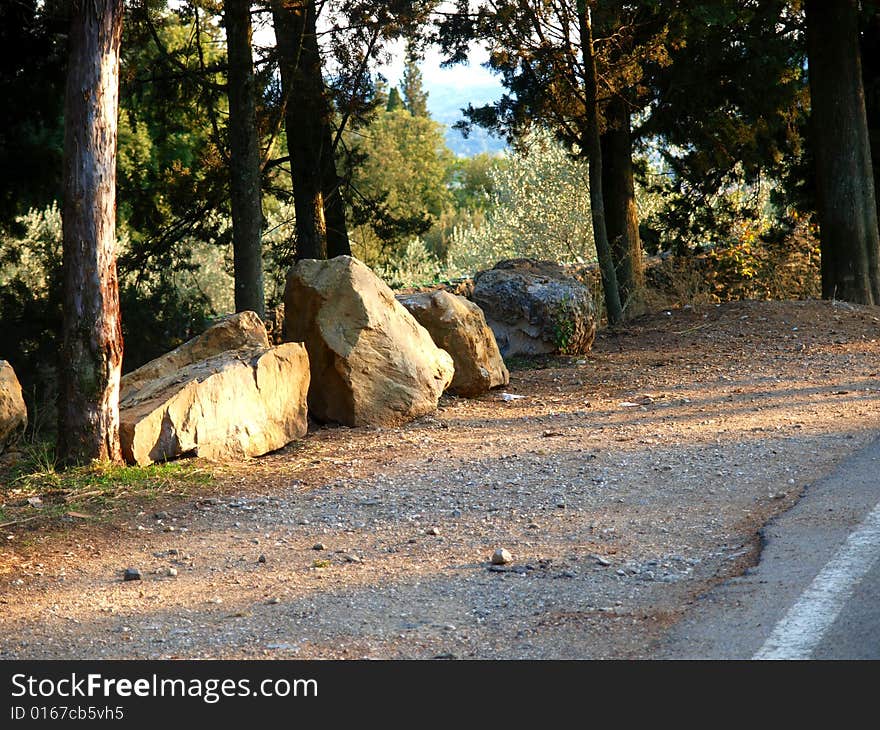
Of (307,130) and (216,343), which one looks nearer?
(216,343)

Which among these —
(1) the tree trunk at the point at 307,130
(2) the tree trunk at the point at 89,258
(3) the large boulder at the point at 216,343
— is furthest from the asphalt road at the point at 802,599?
(1) the tree trunk at the point at 307,130

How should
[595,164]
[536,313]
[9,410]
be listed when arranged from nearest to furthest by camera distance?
1. [9,410]
2. [536,313]
3. [595,164]

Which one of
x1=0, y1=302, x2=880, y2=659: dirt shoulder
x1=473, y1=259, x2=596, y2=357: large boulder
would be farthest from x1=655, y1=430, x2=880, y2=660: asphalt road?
x1=473, y1=259, x2=596, y2=357: large boulder

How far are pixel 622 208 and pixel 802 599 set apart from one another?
12701mm

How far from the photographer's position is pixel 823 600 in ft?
14.1

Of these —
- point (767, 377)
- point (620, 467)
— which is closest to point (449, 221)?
point (767, 377)

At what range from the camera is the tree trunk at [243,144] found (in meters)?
12.1

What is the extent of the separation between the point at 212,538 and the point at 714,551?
283cm

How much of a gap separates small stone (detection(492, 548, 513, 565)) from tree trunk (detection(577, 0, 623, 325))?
30.5 ft

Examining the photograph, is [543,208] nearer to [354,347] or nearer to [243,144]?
[243,144]

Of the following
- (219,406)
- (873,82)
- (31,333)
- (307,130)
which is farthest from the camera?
(873,82)

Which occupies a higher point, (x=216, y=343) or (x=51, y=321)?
(x=51, y=321)

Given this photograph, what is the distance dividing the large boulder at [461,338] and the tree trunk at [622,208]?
6126 millimetres

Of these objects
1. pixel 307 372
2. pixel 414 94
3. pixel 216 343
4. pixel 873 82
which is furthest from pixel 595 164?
pixel 414 94
